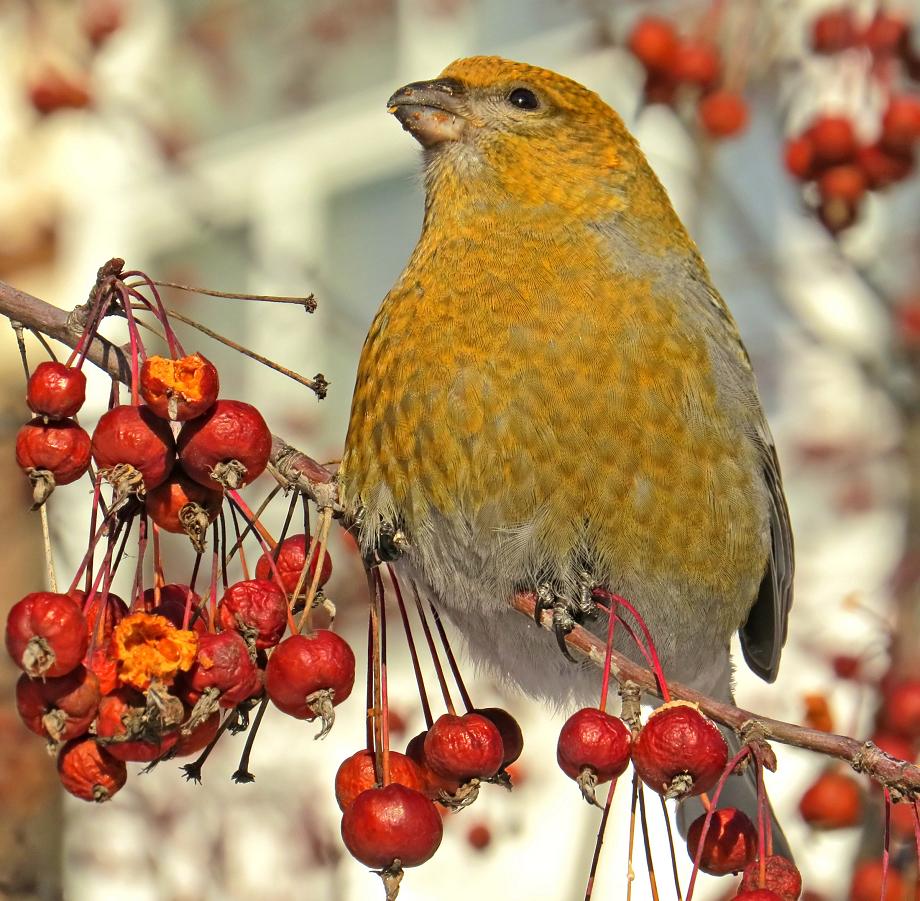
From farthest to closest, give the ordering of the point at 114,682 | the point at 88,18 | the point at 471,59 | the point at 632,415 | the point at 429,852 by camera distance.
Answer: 1. the point at 88,18
2. the point at 471,59
3. the point at 632,415
4. the point at 429,852
5. the point at 114,682

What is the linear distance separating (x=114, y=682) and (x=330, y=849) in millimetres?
2088

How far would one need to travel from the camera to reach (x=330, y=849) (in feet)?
11.3

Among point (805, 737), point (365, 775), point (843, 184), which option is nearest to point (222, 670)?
point (365, 775)

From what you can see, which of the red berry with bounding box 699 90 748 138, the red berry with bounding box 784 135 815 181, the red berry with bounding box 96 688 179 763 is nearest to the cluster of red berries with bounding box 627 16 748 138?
the red berry with bounding box 699 90 748 138

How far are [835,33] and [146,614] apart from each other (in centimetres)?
267

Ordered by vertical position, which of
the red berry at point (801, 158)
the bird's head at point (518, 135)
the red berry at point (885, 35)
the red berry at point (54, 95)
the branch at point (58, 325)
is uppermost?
the red berry at point (54, 95)

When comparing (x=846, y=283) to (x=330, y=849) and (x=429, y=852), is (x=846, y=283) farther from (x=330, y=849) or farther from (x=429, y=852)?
(x=429, y=852)

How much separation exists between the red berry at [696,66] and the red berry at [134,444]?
2356 millimetres

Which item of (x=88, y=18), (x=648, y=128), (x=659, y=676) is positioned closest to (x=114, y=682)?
(x=659, y=676)

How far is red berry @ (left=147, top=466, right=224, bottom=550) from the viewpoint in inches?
61.7

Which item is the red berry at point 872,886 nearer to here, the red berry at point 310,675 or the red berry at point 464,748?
the red berry at point 464,748

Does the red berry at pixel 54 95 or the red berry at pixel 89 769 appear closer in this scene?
the red berry at pixel 89 769

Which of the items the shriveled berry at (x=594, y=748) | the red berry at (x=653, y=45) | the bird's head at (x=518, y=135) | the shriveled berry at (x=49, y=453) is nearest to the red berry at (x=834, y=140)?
the red berry at (x=653, y=45)

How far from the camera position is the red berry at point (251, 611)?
1.64 meters
